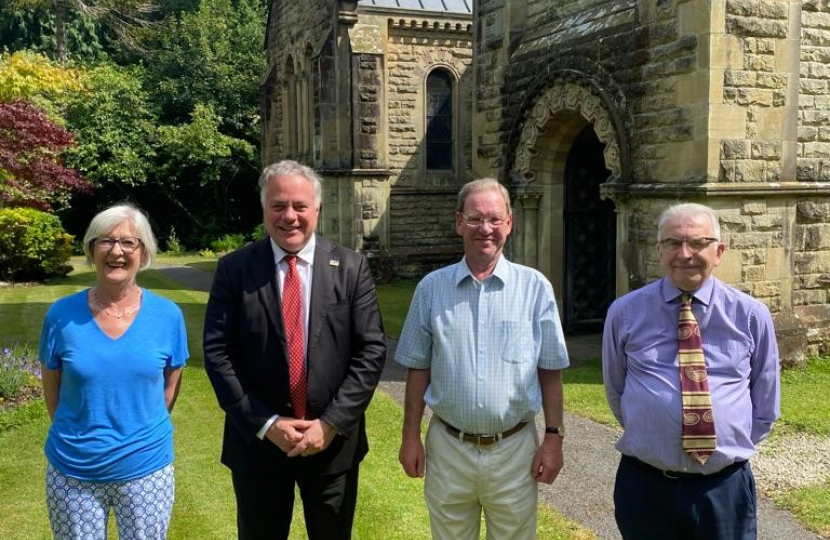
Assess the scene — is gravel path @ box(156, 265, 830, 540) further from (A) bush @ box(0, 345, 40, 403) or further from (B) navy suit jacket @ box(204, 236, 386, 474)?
(A) bush @ box(0, 345, 40, 403)

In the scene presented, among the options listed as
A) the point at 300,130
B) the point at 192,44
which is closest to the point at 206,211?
the point at 192,44

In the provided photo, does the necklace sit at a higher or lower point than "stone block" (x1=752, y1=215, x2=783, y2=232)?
lower

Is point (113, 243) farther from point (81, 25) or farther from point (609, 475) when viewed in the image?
point (81, 25)

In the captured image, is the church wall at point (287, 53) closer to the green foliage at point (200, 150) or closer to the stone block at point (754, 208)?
the green foliage at point (200, 150)

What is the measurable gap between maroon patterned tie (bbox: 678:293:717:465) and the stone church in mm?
5323

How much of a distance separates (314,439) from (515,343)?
0.97 metres

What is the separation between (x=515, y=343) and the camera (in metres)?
3.31

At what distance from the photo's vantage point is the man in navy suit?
3.29 m

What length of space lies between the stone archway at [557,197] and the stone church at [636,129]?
2 centimetres

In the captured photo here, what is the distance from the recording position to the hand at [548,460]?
3.33 meters

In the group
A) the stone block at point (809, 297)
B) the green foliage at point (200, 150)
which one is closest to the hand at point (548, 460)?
the stone block at point (809, 297)

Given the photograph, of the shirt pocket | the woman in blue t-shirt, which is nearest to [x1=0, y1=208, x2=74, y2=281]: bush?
the woman in blue t-shirt

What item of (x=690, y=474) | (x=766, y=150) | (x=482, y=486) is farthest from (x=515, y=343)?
(x=766, y=150)

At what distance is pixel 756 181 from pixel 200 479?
21.0ft
